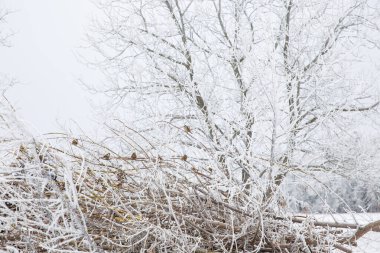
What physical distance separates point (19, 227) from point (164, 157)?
0.44 meters

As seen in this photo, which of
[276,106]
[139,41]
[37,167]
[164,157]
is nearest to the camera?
[37,167]

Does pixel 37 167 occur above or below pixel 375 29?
below

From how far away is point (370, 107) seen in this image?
8.53 metres

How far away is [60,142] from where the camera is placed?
1207 millimetres

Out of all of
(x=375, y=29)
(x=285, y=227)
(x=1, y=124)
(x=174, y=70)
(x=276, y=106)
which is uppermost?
(x=375, y=29)

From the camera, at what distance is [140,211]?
1.06m

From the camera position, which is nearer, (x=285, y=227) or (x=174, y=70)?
(x=285, y=227)

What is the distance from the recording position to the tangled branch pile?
89cm

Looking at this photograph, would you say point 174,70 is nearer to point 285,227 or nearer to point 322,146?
point 322,146

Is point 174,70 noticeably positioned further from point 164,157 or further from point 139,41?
point 164,157

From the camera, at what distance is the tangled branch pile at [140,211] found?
0.89m

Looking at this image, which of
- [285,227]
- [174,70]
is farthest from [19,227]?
[174,70]

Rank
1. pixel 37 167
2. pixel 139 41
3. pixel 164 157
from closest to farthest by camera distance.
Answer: pixel 37 167
pixel 164 157
pixel 139 41

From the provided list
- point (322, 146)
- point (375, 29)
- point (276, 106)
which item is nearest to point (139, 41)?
point (322, 146)
